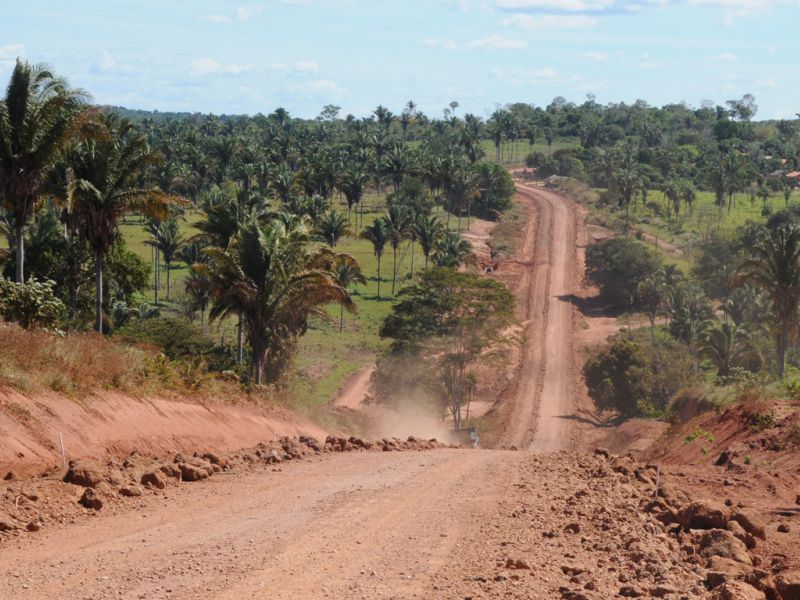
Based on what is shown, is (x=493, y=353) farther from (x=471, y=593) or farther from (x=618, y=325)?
(x=471, y=593)

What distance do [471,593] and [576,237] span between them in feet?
343

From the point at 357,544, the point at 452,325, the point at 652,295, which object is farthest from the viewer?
the point at 652,295

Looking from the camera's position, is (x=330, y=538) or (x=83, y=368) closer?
(x=330, y=538)

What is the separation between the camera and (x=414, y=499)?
14.3 m

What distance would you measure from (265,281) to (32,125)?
803cm

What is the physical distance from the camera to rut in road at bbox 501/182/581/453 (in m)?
53.2

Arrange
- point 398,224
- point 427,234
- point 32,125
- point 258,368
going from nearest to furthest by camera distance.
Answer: point 32,125 → point 258,368 → point 427,234 → point 398,224

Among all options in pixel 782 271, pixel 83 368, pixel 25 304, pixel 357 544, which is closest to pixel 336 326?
pixel 782 271

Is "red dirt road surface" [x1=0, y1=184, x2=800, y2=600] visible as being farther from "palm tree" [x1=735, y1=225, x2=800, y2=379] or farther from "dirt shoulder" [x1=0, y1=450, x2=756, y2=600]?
"palm tree" [x1=735, y1=225, x2=800, y2=379]

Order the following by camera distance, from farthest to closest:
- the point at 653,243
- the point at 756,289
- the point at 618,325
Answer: the point at 653,243 < the point at 618,325 < the point at 756,289

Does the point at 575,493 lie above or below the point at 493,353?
above

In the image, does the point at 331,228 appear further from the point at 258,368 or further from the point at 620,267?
the point at 258,368

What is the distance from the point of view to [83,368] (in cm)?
1741

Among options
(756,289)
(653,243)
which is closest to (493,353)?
(756,289)
